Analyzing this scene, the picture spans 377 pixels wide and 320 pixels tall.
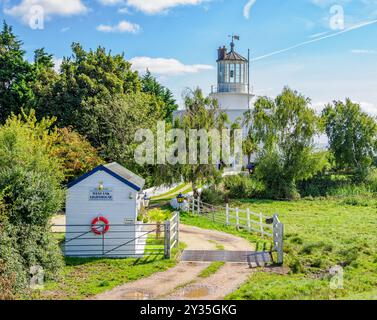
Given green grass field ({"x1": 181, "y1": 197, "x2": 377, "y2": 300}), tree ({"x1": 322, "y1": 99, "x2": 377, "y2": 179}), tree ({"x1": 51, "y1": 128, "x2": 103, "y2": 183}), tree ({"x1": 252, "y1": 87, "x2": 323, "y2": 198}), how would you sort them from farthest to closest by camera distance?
tree ({"x1": 322, "y1": 99, "x2": 377, "y2": 179}), tree ({"x1": 252, "y1": 87, "x2": 323, "y2": 198}), tree ({"x1": 51, "y1": 128, "x2": 103, "y2": 183}), green grass field ({"x1": 181, "y1": 197, "x2": 377, "y2": 300})

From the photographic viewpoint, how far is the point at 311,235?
21156 mm

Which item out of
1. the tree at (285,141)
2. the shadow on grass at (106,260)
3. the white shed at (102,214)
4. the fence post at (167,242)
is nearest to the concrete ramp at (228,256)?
the fence post at (167,242)

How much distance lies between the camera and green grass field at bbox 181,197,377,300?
1261 cm

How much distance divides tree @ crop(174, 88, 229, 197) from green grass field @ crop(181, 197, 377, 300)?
333cm

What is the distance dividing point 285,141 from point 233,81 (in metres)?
12.5

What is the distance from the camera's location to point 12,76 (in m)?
39.1

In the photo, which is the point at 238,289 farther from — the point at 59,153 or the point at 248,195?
the point at 248,195

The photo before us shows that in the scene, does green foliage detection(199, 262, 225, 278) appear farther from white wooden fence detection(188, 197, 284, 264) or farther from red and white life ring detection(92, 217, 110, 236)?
red and white life ring detection(92, 217, 110, 236)

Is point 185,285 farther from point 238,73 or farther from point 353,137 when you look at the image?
point 238,73

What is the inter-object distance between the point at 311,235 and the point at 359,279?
710cm

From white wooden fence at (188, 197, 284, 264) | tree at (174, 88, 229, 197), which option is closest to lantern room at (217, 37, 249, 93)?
tree at (174, 88, 229, 197)

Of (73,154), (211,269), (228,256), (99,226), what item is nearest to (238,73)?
(73,154)

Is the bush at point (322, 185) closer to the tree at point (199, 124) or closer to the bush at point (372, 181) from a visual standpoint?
the bush at point (372, 181)

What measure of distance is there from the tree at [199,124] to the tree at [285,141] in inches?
266
